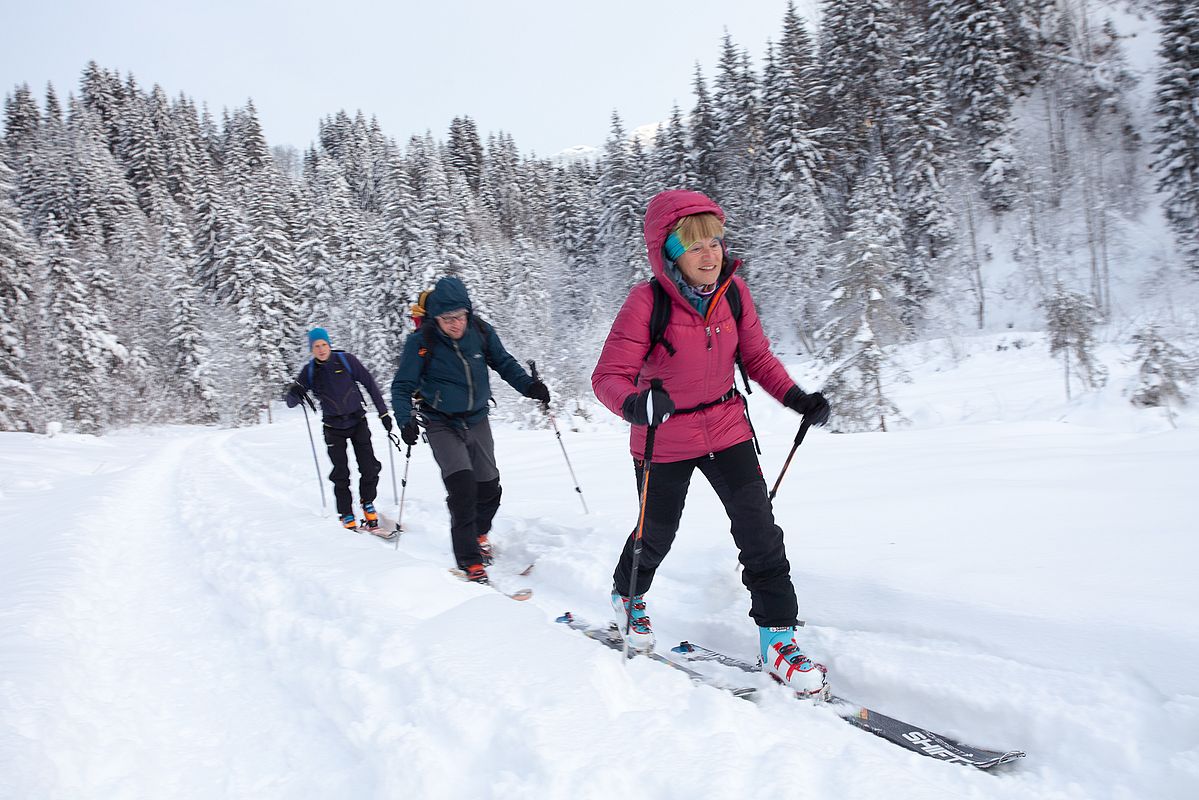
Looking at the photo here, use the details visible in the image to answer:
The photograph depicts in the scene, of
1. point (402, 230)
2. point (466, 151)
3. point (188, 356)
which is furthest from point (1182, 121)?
point (466, 151)

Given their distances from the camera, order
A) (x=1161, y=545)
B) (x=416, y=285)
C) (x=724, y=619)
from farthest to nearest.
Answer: (x=416, y=285) < (x=724, y=619) < (x=1161, y=545)

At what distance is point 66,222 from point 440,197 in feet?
119

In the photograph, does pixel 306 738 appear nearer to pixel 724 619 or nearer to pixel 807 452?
pixel 724 619

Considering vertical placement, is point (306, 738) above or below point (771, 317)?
below

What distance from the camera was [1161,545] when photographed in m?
3.32

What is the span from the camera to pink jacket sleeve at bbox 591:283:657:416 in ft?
9.55

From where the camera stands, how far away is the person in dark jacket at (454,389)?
16.8ft

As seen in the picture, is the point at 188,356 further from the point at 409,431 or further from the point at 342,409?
the point at 409,431

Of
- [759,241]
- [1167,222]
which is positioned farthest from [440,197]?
[1167,222]

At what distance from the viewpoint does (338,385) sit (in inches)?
301

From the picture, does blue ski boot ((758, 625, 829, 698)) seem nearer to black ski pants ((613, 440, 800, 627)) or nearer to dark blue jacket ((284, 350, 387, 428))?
Result: black ski pants ((613, 440, 800, 627))

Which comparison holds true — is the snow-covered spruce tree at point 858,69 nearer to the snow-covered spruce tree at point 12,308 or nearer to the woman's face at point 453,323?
the woman's face at point 453,323

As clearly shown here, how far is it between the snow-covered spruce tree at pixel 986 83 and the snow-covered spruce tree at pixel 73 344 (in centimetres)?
4600

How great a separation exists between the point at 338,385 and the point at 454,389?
307 cm
